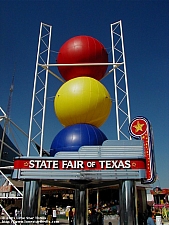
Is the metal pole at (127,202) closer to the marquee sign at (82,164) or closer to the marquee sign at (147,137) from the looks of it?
the marquee sign at (82,164)

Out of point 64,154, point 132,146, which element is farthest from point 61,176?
point 132,146

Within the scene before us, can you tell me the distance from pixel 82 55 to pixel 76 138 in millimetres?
5242

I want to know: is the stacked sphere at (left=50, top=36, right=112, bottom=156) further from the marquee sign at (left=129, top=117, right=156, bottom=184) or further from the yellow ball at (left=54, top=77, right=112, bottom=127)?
the marquee sign at (left=129, top=117, right=156, bottom=184)

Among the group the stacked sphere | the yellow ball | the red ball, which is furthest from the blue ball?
the red ball

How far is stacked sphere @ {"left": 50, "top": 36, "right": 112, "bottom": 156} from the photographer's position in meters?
12.2

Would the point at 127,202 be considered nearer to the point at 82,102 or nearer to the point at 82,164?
the point at 82,164

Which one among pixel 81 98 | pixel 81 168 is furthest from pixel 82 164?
pixel 81 98

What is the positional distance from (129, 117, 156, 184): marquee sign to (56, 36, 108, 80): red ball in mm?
4768

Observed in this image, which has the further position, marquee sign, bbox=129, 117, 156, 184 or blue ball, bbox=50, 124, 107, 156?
blue ball, bbox=50, 124, 107, 156

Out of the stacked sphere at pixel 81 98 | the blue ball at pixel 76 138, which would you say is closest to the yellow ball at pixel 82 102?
the stacked sphere at pixel 81 98

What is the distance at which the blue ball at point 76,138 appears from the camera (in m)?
11.9

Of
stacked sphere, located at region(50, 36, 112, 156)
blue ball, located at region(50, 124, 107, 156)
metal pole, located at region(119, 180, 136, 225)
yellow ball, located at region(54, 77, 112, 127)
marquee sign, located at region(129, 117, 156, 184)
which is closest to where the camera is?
metal pole, located at region(119, 180, 136, 225)

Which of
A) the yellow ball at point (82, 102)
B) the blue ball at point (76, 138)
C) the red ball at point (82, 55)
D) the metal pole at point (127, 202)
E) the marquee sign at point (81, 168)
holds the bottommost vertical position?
the metal pole at point (127, 202)

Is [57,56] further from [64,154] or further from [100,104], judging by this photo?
[64,154]
